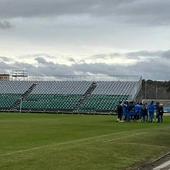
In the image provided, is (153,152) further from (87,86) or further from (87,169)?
(87,86)

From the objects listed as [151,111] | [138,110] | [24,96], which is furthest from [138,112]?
[24,96]

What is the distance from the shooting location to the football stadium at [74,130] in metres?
16.6

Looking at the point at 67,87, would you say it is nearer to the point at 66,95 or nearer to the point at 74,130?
the point at 66,95

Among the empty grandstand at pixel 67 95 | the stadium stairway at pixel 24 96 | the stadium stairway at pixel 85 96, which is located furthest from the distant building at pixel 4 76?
the stadium stairway at pixel 85 96

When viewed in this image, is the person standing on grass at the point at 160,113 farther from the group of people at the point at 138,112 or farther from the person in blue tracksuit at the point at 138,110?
the person in blue tracksuit at the point at 138,110

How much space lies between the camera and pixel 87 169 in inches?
587

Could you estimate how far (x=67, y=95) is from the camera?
317ft

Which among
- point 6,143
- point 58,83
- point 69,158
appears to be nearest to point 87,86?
point 58,83

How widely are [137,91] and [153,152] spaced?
2787 inches

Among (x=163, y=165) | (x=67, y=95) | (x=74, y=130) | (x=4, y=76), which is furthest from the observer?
(x=4, y=76)

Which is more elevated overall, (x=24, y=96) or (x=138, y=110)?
(x=24, y=96)

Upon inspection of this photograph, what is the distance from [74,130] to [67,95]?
62.6m

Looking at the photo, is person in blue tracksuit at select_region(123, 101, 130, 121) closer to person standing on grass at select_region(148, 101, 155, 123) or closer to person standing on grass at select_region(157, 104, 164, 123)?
person standing on grass at select_region(148, 101, 155, 123)

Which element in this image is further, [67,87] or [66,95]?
[67,87]
